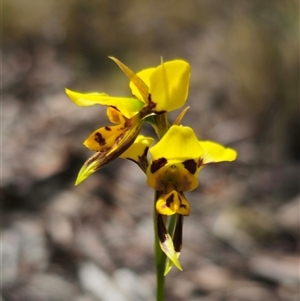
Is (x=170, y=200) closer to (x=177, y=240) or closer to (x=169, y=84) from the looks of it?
(x=177, y=240)

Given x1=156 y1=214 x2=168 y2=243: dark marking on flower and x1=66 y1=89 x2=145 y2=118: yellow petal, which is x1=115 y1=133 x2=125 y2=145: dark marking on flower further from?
x1=156 y1=214 x2=168 y2=243: dark marking on flower

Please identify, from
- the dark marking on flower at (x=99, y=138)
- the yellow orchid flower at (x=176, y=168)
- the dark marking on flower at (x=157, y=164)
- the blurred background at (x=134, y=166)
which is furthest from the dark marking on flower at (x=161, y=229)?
the blurred background at (x=134, y=166)

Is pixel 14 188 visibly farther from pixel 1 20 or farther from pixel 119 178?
pixel 1 20

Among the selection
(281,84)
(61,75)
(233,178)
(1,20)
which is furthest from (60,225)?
(1,20)

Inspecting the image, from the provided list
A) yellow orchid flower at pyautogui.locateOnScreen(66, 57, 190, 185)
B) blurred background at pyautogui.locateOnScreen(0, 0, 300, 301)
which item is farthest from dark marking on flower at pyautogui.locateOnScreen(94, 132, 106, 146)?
blurred background at pyautogui.locateOnScreen(0, 0, 300, 301)

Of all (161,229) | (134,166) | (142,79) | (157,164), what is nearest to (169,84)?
(142,79)

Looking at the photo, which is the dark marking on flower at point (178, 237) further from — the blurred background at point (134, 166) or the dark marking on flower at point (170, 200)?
the blurred background at point (134, 166)
